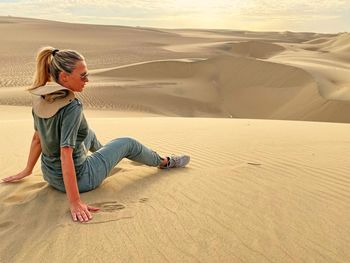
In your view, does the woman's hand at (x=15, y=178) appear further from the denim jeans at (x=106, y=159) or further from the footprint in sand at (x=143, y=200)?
the footprint in sand at (x=143, y=200)

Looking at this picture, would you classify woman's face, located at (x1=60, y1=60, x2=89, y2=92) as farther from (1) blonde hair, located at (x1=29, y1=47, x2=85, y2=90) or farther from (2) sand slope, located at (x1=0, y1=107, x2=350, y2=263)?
(2) sand slope, located at (x1=0, y1=107, x2=350, y2=263)

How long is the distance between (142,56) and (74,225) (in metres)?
28.2

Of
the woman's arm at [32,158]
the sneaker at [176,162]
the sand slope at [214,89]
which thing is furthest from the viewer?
the sand slope at [214,89]

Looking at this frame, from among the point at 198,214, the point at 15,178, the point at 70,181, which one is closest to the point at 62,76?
the point at 70,181

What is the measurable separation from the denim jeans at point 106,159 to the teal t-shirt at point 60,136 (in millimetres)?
96

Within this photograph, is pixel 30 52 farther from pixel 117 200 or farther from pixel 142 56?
pixel 117 200

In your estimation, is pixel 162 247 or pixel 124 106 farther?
pixel 124 106

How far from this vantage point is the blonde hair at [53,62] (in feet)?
11.0

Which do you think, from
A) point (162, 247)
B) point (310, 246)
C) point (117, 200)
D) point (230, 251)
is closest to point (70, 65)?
point (117, 200)

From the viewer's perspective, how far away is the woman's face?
3.37 metres

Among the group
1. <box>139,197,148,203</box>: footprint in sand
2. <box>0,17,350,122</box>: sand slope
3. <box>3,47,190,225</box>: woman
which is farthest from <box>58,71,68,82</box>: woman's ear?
<box>0,17,350,122</box>: sand slope

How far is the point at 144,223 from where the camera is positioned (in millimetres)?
3184

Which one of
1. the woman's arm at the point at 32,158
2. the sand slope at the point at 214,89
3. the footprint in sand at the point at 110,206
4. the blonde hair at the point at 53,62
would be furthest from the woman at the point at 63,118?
the sand slope at the point at 214,89

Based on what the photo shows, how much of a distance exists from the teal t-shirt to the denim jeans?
0.10m
